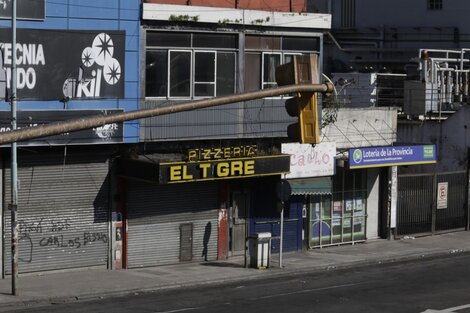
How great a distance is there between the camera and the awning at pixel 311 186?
31.0 m

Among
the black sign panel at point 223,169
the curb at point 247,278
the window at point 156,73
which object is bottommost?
the curb at point 247,278

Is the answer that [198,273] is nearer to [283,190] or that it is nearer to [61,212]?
[283,190]

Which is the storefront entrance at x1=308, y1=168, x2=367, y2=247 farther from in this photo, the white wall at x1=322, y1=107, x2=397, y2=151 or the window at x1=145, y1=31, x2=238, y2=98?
the window at x1=145, y1=31, x2=238, y2=98

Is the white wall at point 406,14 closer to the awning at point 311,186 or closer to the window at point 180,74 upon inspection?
the awning at point 311,186

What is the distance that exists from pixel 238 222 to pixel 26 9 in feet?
33.0

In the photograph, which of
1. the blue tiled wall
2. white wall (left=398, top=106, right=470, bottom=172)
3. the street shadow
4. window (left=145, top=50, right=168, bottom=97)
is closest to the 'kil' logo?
the blue tiled wall

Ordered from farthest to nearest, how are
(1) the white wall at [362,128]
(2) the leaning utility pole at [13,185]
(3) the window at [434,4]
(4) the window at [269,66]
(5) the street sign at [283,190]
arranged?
(3) the window at [434,4] < (1) the white wall at [362,128] < (4) the window at [269,66] < (5) the street sign at [283,190] < (2) the leaning utility pole at [13,185]

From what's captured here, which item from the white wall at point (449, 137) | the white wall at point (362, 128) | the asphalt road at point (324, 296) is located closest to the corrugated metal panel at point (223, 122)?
the white wall at point (362, 128)

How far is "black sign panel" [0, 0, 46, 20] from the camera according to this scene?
24.5m

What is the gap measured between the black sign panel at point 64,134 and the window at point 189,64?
72.6 inches

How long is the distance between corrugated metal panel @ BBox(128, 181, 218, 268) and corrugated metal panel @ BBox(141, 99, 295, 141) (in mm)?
1663

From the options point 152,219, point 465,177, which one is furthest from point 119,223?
point 465,177

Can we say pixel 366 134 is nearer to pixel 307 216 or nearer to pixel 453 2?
pixel 307 216

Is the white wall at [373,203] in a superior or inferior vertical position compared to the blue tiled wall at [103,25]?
inferior
